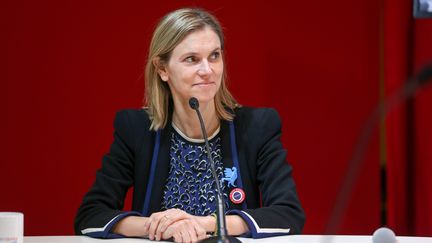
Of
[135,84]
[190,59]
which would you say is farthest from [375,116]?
[135,84]

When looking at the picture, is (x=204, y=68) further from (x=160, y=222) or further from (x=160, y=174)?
(x=160, y=222)

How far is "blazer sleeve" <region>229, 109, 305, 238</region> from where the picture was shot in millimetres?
1962

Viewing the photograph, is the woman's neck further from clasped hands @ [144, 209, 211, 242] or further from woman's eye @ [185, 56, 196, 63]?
clasped hands @ [144, 209, 211, 242]

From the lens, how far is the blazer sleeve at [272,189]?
1962 mm

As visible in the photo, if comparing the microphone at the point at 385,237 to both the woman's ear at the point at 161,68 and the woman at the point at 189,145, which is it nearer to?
the woman at the point at 189,145

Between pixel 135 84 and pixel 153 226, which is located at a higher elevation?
pixel 135 84

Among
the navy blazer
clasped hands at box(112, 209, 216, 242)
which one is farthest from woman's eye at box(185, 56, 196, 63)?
clasped hands at box(112, 209, 216, 242)

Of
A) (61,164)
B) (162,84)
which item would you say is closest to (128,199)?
(61,164)

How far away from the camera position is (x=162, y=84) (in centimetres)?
247

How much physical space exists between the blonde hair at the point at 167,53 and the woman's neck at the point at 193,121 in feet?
0.10

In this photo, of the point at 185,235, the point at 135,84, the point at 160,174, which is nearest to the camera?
the point at 185,235

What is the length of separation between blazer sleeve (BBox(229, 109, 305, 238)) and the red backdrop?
94 centimetres

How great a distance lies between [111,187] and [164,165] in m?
0.18

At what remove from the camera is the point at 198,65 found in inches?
89.5
